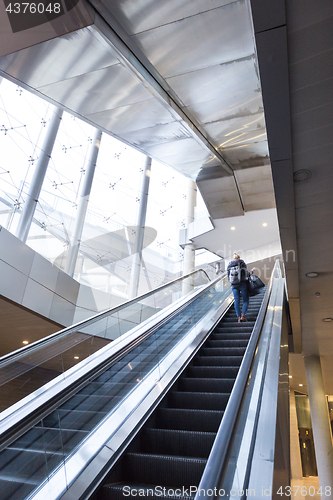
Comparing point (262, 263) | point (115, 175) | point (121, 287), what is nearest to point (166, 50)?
point (121, 287)

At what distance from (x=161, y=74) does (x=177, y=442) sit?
5.19m

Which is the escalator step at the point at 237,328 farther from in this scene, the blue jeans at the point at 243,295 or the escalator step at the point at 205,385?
the escalator step at the point at 205,385

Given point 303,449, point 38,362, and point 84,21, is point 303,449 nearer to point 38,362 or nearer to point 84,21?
point 38,362

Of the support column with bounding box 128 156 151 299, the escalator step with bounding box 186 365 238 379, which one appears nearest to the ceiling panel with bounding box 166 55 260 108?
the escalator step with bounding box 186 365 238 379

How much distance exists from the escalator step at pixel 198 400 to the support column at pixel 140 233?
468 inches

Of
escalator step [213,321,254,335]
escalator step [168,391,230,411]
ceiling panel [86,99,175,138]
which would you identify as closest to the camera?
escalator step [168,391,230,411]

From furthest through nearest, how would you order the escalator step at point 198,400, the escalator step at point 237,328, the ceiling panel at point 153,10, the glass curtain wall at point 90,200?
the glass curtain wall at point 90,200 → the escalator step at point 237,328 → the ceiling panel at point 153,10 → the escalator step at point 198,400

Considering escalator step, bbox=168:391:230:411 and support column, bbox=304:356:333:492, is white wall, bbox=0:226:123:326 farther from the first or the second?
support column, bbox=304:356:333:492

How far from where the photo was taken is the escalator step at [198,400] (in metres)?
3.98

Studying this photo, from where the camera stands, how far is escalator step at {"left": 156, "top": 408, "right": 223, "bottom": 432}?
362cm

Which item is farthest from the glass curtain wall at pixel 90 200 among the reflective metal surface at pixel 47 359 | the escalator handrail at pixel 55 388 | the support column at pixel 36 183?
the escalator handrail at pixel 55 388

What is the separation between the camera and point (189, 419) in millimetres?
3734

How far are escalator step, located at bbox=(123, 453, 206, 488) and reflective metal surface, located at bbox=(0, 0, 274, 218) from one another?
503 centimetres

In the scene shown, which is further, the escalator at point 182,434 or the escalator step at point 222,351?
the escalator step at point 222,351
